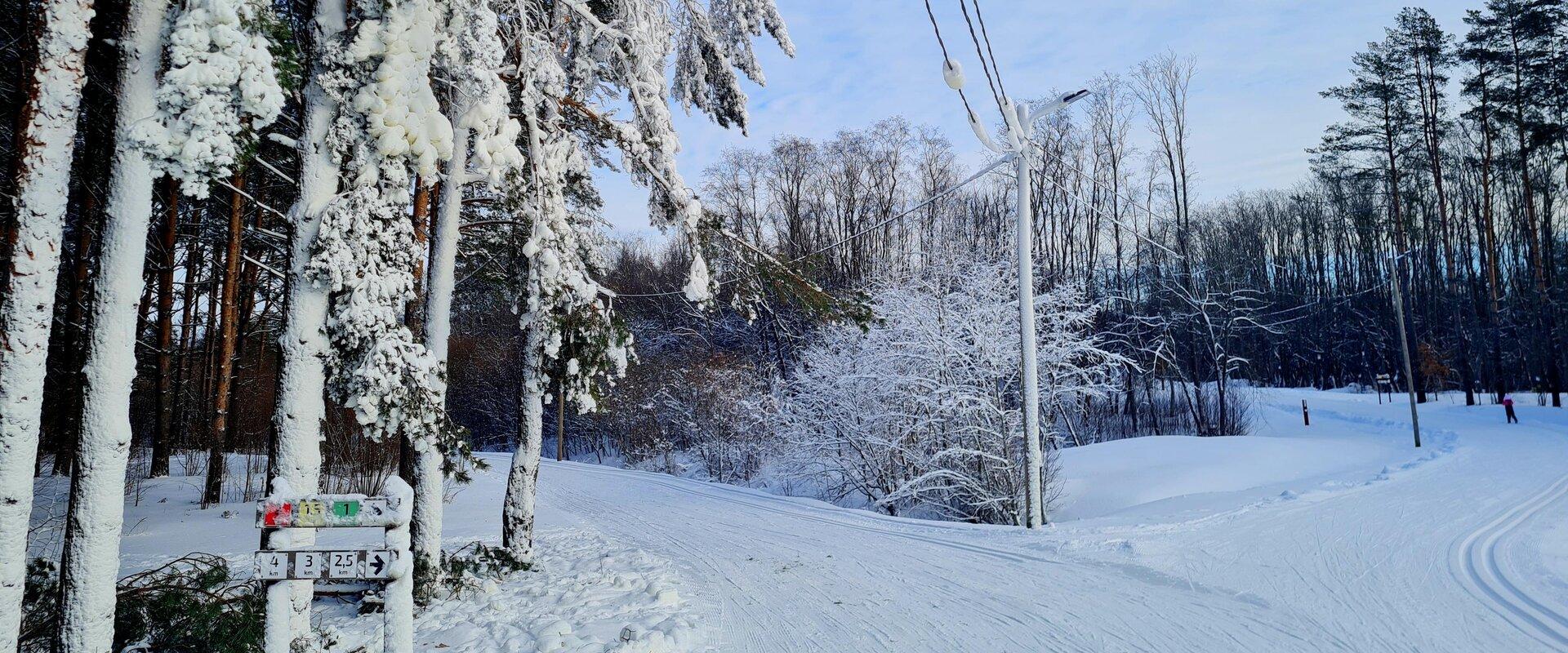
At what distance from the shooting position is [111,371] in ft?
12.4

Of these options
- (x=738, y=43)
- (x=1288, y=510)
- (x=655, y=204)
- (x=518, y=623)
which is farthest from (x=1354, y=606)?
(x=738, y=43)

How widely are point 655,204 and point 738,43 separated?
1983 mm

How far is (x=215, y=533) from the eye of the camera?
31.6 feet

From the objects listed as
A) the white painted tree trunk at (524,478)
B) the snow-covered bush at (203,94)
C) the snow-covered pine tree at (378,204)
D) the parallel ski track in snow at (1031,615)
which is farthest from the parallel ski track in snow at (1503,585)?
the snow-covered bush at (203,94)

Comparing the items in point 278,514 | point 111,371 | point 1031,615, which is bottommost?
point 1031,615

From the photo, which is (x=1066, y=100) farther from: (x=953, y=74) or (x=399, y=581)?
(x=399, y=581)

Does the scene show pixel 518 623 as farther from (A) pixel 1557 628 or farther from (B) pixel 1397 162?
(B) pixel 1397 162

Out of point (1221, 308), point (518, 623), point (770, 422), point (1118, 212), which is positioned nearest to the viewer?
point (518, 623)

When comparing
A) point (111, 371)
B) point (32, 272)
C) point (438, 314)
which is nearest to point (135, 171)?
point (32, 272)

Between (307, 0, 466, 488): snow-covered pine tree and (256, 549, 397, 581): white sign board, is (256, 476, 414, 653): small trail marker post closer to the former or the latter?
(256, 549, 397, 581): white sign board

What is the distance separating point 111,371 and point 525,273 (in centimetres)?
402

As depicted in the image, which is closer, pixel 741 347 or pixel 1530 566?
pixel 1530 566

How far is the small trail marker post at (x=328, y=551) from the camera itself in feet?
10.3

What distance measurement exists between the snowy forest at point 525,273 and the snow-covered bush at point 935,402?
3.1 inches
